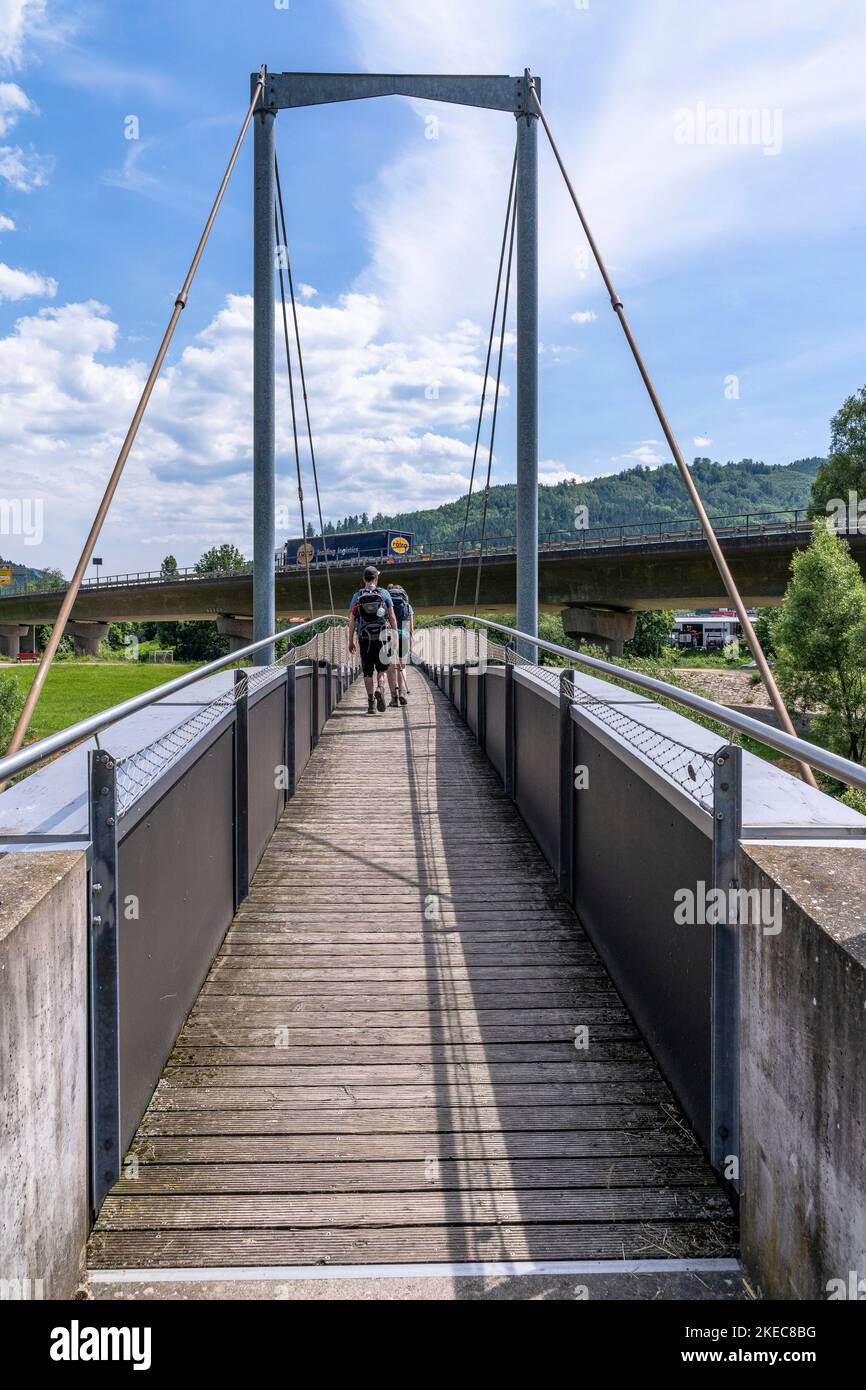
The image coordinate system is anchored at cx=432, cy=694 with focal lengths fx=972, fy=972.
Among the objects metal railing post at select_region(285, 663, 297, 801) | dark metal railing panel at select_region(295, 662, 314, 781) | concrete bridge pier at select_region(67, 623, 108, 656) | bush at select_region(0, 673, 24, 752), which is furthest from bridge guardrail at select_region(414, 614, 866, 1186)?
concrete bridge pier at select_region(67, 623, 108, 656)

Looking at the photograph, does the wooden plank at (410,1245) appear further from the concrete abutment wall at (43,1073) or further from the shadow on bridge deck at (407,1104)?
the concrete abutment wall at (43,1073)

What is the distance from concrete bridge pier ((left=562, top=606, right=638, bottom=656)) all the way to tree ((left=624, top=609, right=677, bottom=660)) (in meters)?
49.5

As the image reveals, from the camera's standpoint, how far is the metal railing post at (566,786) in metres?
5.09

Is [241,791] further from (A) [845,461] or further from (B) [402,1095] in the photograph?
(A) [845,461]

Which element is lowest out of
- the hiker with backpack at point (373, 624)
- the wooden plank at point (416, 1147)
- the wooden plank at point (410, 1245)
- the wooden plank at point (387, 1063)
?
the wooden plank at point (410, 1245)

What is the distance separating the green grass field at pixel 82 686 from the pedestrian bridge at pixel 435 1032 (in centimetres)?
4096

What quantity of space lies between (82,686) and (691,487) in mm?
65241

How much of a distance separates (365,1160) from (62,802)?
145 cm

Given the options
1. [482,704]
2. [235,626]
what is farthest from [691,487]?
[235,626]

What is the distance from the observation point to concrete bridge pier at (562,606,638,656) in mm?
39750

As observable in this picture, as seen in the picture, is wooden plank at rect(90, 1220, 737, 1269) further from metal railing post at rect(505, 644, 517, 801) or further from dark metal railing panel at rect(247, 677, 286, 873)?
metal railing post at rect(505, 644, 517, 801)

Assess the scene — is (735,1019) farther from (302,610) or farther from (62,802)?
(302,610)

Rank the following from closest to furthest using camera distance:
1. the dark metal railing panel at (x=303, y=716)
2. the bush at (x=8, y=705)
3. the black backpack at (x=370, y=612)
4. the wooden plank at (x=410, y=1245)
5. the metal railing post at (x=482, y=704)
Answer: the wooden plank at (x=410, y=1245), the dark metal railing panel at (x=303, y=716), the metal railing post at (x=482, y=704), the black backpack at (x=370, y=612), the bush at (x=8, y=705)

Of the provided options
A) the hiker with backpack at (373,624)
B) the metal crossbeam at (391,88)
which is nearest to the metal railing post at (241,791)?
the hiker with backpack at (373,624)
